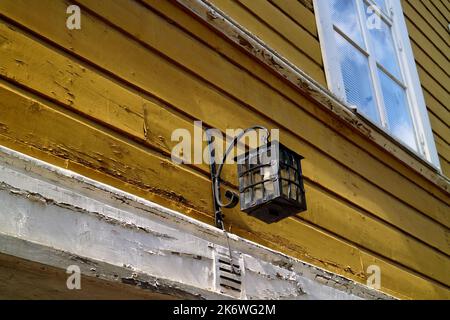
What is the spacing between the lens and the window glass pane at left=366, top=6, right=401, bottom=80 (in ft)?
14.7

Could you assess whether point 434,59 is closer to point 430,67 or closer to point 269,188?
point 430,67

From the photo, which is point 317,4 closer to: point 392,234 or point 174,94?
point 392,234

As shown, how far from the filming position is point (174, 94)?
2561mm

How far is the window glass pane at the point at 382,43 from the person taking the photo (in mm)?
4488

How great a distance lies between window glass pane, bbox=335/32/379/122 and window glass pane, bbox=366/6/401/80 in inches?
13.5

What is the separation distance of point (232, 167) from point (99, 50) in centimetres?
76

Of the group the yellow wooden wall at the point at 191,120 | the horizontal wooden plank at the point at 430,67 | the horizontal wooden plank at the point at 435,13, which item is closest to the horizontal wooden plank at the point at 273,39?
the yellow wooden wall at the point at 191,120

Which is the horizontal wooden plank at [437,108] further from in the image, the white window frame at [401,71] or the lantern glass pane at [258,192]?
the lantern glass pane at [258,192]

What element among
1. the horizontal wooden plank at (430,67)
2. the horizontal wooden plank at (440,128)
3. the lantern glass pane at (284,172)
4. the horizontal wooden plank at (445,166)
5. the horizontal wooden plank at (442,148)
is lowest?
the lantern glass pane at (284,172)

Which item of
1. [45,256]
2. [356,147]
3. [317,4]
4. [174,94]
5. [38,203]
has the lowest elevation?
[45,256]

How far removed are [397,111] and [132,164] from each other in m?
2.66

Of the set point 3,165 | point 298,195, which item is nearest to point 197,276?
point 298,195

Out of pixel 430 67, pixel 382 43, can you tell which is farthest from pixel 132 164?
pixel 430 67

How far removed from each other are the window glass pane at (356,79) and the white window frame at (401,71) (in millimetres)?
68
